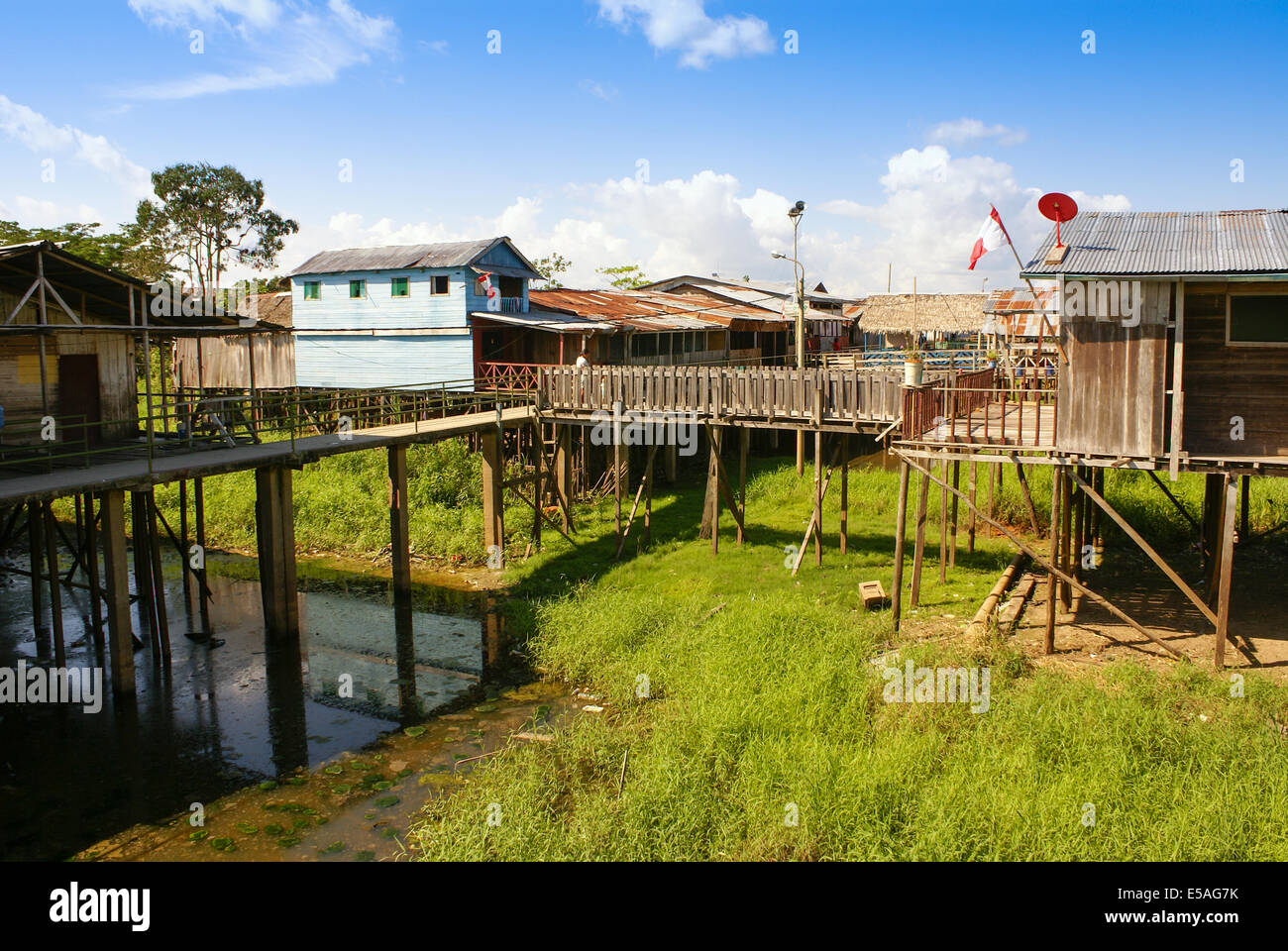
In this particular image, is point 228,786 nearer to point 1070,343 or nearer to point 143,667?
point 143,667

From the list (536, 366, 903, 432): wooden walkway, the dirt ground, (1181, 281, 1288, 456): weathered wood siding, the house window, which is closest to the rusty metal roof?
(536, 366, 903, 432): wooden walkway

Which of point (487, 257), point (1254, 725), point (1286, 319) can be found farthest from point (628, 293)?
point (1254, 725)

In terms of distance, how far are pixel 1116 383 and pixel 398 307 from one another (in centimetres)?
2168

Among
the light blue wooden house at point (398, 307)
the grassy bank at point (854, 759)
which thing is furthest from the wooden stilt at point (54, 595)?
the light blue wooden house at point (398, 307)

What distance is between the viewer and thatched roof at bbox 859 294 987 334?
168 ft

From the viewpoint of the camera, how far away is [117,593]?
15.2 metres

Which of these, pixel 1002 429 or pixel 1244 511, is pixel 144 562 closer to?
pixel 1002 429

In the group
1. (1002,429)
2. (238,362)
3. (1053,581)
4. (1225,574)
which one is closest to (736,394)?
(1002,429)

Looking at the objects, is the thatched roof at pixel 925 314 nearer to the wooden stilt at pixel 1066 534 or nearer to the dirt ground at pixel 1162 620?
the dirt ground at pixel 1162 620

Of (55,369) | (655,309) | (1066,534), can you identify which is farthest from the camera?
(655,309)

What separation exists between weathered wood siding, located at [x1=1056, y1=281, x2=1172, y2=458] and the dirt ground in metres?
3.16

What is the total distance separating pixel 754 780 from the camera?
11.6 metres

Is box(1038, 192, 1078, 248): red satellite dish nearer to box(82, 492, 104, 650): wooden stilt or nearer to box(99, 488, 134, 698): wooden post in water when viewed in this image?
box(99, 488, 134, 698): wooden post in water
